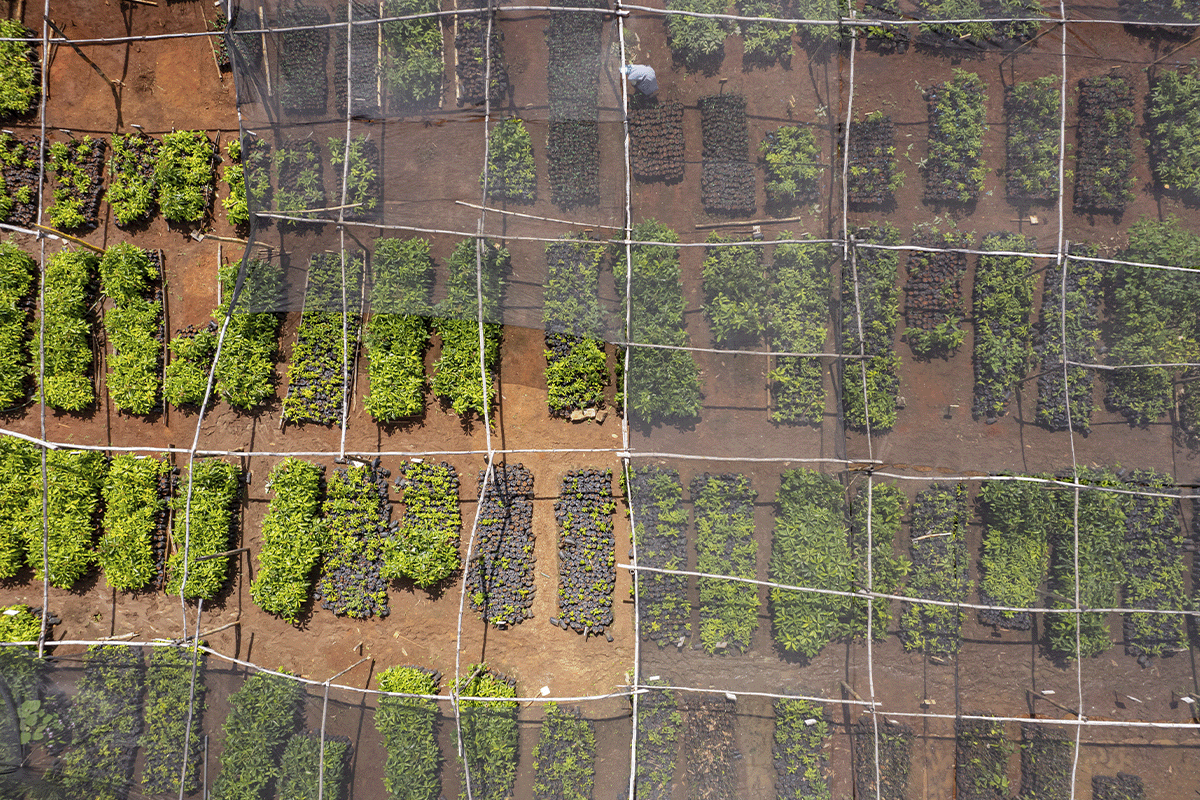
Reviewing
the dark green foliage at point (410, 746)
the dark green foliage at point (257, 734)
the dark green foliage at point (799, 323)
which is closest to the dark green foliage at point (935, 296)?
the dark green foliage at point (799, 323)

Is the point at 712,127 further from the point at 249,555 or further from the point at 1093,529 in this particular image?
the point at 249,555

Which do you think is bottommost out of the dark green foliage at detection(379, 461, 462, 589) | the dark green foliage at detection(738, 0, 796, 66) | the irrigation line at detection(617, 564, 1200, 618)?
the irrigation line at detection(617, 564, 1200, 618)

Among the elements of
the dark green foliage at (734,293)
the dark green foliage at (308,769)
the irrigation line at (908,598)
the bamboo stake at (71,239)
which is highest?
the bamboo stake at (71,239)

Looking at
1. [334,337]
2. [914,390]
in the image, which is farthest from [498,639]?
[914,390]

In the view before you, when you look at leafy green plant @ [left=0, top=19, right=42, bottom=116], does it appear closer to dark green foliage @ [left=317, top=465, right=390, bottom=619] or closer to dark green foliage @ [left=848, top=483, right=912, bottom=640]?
dark green foliage @ [left=317, top=465, right=390, bottom=619]

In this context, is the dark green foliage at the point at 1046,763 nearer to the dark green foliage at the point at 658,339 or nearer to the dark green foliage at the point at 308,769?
the dark green foliage at the point at 658,339

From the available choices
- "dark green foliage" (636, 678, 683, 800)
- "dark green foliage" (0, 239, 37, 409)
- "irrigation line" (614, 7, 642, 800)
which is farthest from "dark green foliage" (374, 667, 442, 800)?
"dark green foliage" (0, 239, 37, 409)

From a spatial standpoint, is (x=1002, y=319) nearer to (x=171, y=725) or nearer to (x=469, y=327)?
(x=469, y=327)

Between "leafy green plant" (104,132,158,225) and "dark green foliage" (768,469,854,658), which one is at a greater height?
"leafy green plant" (104,132,158,225)
